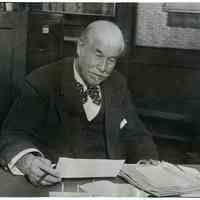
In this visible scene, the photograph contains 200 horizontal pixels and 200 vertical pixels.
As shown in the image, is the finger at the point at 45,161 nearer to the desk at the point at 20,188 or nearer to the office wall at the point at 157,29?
the desk at the point at 20,188

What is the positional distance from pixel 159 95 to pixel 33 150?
0.40 metres

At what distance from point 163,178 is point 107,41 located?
1.38ft

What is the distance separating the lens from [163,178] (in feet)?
3.81

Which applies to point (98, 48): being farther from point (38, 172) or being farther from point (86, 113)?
point (38, 172)

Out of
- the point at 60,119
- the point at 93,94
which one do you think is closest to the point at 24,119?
the point at 60,119

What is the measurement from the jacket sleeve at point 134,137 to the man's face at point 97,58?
0.29ft

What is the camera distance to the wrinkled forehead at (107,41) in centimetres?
116

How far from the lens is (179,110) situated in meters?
1.23

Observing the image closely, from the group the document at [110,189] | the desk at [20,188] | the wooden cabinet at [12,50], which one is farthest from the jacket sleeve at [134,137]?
the wooden cabinet at [12,50]

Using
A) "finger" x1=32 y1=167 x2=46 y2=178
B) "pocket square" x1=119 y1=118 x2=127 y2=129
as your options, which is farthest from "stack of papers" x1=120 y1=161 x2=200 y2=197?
"finger" x1=32 y1=167 x2=46 y2=178

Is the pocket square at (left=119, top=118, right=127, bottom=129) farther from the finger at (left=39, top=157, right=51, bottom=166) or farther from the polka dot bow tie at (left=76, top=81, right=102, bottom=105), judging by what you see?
the finger at (left=39, top=157, right=51, bottom=166)

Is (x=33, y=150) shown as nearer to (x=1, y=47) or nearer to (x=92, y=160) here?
(x=92, y=160)

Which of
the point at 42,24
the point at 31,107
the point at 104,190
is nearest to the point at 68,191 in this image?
the point at 104,190

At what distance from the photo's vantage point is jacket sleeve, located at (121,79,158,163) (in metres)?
1.22
